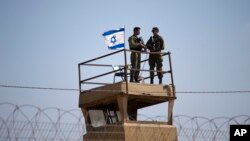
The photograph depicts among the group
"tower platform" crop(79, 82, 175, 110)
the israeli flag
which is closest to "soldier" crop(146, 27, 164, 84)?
"tower platform" crop(79, 82, 175, 110)

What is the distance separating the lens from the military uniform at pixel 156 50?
1815 cm

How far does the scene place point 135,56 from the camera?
17750 millimetres

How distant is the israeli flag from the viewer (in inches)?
711

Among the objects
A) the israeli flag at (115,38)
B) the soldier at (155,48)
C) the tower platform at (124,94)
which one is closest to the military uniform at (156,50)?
the soldier at (155,48)

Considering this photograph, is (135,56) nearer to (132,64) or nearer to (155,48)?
(132,64)

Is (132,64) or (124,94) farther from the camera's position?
(132,64)

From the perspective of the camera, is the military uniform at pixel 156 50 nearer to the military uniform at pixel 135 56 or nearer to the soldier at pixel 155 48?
the soldier at pixel 155 48

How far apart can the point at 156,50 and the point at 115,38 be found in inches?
54.1

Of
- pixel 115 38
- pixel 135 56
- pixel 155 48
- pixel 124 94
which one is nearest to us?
pixel 124 94

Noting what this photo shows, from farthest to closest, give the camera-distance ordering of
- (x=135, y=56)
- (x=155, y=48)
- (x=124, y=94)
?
(x=155, y=48) → (x=135, y=56) → (x=124, y=94)

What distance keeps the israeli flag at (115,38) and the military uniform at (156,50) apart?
2.88 ft

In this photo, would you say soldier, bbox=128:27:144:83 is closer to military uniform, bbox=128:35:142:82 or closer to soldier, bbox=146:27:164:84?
military uniform, bbox=128:35:142:82

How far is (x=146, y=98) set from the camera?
59.8 ft

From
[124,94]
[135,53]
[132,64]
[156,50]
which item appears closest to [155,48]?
[156,50]
